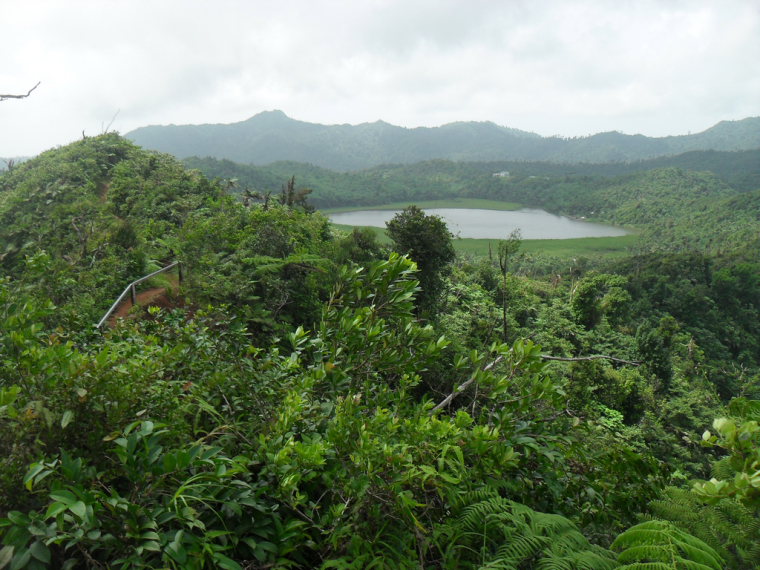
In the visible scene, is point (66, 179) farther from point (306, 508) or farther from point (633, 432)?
point (633, 432)

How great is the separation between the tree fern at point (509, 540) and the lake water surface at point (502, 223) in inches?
2736

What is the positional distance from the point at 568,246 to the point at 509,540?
244 ft

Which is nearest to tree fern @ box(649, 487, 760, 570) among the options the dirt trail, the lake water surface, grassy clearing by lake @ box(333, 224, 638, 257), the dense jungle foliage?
the dense jungle foliage

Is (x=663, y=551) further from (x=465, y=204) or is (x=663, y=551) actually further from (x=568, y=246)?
(x=465, y=204)

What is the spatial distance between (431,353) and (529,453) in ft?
2.08

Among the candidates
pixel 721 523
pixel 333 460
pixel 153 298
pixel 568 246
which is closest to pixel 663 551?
pixel 721 523

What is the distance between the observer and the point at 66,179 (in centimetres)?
1568

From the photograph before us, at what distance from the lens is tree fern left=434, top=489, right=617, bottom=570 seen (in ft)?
4.96

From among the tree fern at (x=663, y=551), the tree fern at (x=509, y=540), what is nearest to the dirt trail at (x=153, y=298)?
the tree fern at (x=509, y=540)

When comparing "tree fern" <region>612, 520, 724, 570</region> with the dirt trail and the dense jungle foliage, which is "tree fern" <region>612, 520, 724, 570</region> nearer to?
the dense jungle foliage

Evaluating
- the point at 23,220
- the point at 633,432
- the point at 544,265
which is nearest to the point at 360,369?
the point at 633,432


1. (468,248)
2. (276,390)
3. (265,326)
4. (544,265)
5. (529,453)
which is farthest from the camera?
(468,248)

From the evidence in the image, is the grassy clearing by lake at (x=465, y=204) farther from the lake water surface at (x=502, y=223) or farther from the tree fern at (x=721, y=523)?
the tree fern at (x=721, y=523)

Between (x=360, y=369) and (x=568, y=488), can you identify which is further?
(x=360, y=369)
